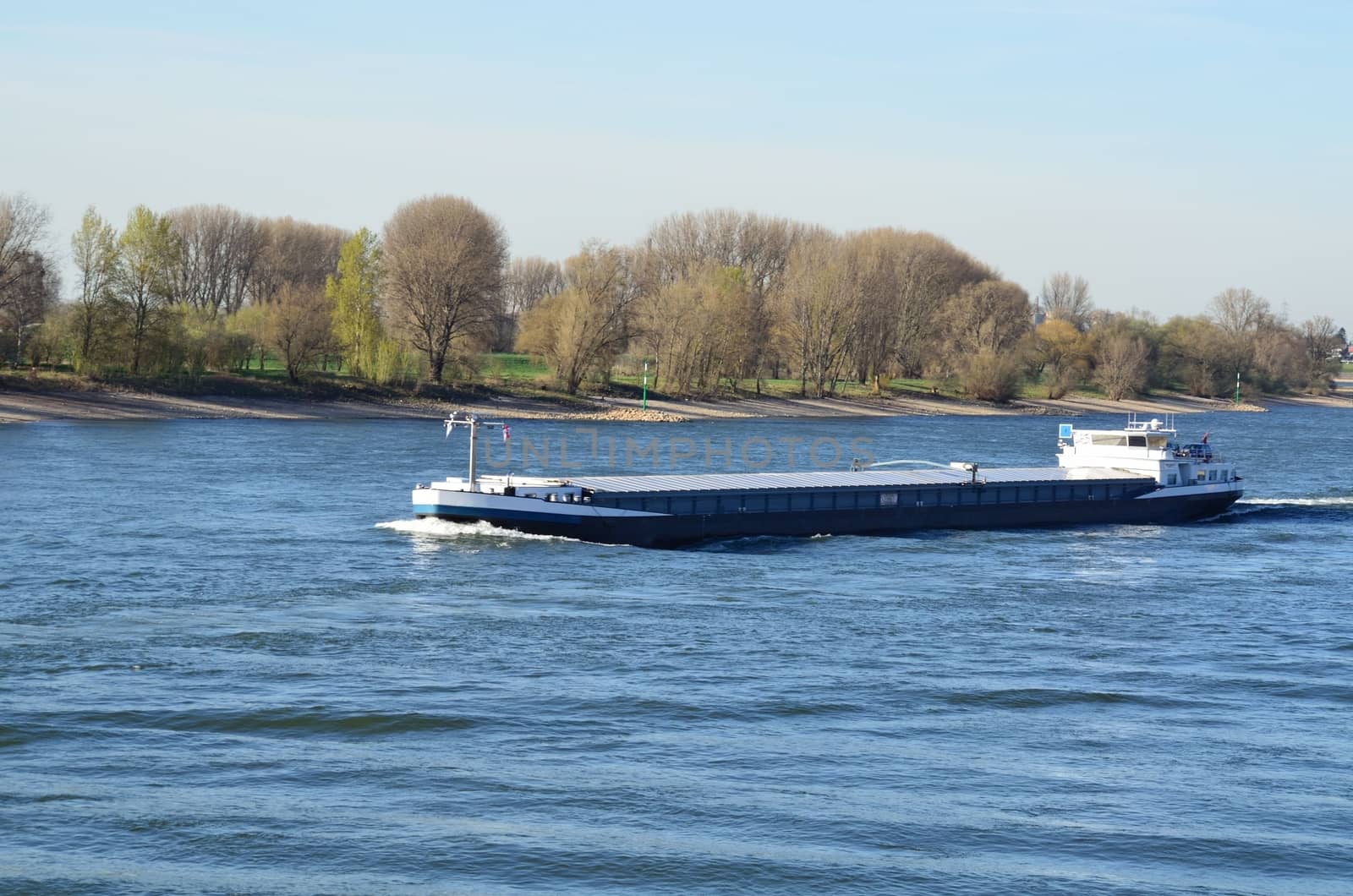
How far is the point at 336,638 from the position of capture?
32.6 m

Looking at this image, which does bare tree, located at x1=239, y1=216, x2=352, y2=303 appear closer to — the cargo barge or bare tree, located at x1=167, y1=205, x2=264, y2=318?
bare tree, located at x1=167, y1=205, x2=264, y2=318

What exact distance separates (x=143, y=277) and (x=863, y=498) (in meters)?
69.8

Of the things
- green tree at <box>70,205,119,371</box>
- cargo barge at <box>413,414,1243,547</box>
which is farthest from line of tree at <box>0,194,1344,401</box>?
cargo barge at <box>413,414,1243,547</box>

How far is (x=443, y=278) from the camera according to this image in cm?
12000

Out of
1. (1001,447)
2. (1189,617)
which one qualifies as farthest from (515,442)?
(1189,617)

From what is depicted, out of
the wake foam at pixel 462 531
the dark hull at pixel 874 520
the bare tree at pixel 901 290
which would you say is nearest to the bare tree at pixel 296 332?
the bare tree at pixel 901 290

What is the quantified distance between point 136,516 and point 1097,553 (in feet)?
105

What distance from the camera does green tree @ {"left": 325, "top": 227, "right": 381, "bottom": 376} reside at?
377 ft

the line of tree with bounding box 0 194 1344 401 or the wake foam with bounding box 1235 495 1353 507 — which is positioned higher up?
the line of tree with bounding box 0 194 1344 401

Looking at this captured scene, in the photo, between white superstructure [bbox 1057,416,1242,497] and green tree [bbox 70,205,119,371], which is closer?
white superstructure [bbox 1057,416,1242,497]

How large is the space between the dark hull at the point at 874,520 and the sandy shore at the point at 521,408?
56.9m

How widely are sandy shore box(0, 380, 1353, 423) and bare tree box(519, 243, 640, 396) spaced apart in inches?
162

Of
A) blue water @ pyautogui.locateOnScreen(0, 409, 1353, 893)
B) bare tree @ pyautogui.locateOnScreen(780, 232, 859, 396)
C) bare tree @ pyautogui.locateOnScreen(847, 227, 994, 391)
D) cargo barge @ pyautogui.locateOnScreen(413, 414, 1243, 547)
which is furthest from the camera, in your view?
bare tree @ pyautogui.locateOnScreen(847, 227, 994, 391)

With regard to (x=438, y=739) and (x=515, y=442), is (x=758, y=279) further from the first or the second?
(x=438, y=739)
